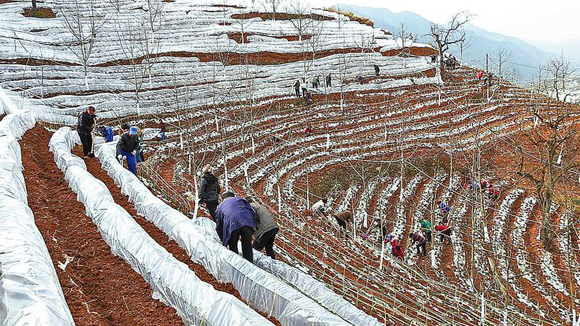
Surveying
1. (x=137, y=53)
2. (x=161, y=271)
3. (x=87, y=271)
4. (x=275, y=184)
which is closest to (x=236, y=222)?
(x=161, y=271)

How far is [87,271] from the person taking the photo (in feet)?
25.5

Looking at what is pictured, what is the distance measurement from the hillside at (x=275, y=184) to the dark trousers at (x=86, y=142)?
0.80 m

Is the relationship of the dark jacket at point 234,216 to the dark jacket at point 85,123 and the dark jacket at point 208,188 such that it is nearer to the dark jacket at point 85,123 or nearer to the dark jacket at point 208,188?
the dark jacket at point 208,188

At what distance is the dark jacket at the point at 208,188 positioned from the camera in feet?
33.9

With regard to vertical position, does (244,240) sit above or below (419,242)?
above

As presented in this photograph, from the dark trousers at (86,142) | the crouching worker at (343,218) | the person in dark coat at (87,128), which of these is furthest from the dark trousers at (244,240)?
the crouching worker at (343,218)

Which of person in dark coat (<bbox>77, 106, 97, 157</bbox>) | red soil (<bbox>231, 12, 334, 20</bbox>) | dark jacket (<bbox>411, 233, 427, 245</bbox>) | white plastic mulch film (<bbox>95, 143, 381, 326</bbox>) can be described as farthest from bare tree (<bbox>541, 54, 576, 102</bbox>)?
red soil (<bbox>231, 12, 334, 20</bbox>)

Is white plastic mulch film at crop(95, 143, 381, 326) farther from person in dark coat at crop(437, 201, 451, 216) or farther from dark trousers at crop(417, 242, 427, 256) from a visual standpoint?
person in dark coat at crop(437, 201, 451, 216)

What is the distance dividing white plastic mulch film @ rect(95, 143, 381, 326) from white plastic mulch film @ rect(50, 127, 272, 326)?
80 cm

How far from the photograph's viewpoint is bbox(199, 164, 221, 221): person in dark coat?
407 inches

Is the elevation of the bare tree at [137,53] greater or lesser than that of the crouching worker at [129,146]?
greater

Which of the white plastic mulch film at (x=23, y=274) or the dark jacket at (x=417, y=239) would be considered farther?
the dark jacket at (x=417, y=239)

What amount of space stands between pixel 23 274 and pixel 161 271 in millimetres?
2010

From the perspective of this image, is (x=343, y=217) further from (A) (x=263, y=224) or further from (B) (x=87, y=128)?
(B) (x=87, y=128)
